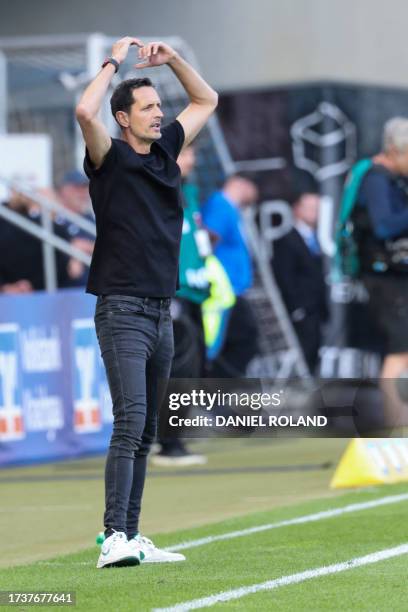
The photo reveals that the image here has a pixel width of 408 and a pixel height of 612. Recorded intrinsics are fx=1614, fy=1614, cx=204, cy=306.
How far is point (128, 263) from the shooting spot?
22.4ft

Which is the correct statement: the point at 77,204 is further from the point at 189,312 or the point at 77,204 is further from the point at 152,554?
the point at 152,554

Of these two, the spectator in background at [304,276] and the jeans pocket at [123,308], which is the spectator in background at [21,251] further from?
the jeans pocket at [123,308]

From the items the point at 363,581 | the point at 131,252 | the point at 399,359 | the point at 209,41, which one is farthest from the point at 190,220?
the point at 209,41

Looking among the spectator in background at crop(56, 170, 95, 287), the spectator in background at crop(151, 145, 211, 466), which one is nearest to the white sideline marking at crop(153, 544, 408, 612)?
the spectator in background at crop(151, 145, 211, 466)

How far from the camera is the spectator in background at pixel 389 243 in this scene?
10.7m

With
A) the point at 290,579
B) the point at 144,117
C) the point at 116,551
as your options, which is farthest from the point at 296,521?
the point at 144,117

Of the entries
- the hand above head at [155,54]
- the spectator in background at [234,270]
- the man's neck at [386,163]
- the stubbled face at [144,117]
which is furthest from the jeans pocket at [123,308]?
the spectator in background at [234,270]

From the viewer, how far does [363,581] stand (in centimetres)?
623

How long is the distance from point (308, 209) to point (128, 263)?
10.0m

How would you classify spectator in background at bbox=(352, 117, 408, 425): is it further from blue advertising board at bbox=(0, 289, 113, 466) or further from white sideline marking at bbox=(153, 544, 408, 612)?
white sideline marking at bbox=(153, 544, 408, 612)

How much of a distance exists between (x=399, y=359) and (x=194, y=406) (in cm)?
318

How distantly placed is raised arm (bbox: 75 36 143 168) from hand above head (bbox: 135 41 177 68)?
22 cm

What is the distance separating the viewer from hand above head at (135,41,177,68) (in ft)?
23.2

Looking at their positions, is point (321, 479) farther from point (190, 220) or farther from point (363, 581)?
point (363, 581)
